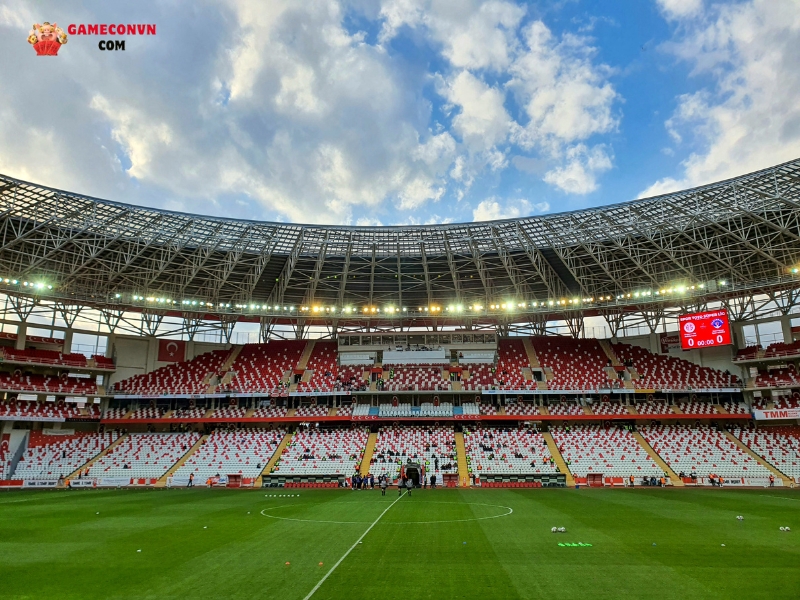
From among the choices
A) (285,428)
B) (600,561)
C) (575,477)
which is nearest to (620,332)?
(575,477)

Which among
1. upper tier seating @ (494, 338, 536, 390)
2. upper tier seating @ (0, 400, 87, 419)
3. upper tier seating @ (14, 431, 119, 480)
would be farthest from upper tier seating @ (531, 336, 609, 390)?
upper tier seating @ (0, 400, 87, 419)

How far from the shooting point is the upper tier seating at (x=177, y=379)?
190 ft

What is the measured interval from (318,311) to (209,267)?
1341cm

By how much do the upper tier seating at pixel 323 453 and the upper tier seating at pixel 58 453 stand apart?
63.6 feet

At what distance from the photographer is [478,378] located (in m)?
57.6

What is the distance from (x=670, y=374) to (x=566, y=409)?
12.5 metres

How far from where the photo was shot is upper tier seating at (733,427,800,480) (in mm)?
44219

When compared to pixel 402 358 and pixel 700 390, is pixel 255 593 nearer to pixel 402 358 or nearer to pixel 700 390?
pixel 402 358

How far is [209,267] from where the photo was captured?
166ft

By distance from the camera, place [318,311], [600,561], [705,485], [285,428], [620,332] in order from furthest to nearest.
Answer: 1. [620,332]
2. [318,311]
3. [285,428]
4. [705,485]
5. [600,561]

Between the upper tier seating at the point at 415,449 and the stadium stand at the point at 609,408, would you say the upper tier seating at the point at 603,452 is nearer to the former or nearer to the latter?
the stadium stand at the point at 609,408

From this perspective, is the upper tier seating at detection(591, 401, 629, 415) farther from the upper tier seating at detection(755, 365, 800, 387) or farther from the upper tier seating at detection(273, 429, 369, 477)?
the upper tier seating at detection(273, 429, 369, 477)

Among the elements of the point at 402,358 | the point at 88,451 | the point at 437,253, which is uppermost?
the point at 437,253

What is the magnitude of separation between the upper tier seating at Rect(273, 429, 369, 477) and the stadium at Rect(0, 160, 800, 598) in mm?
257
